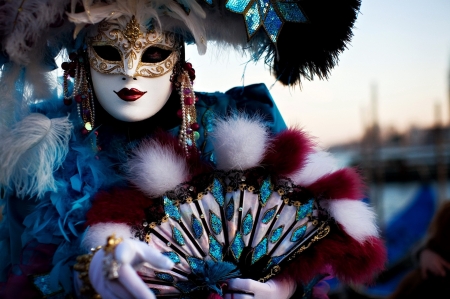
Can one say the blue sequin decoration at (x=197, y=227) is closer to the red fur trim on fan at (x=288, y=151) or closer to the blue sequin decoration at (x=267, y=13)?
the red fur trim on fan at (x=288, y=151)

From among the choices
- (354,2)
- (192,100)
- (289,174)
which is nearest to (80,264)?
(289,174)

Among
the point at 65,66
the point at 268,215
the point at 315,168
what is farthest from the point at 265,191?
the point at 65,66

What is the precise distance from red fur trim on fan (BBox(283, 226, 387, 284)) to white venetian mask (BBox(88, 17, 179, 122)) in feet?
1.98

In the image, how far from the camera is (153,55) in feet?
4.76

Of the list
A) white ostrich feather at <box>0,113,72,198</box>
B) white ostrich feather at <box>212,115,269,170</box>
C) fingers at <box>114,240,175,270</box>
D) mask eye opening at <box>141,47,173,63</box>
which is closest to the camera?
fingers at <box>114,240,175,270</box>

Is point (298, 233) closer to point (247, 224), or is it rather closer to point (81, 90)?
point (247, 224)

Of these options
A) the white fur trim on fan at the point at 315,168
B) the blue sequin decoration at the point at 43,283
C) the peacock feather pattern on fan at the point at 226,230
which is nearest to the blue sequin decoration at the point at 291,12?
the white fur trim on fan at the point at 315,168

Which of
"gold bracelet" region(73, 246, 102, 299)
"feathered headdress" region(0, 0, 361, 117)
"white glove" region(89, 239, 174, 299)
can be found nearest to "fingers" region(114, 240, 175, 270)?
"white glove" region(89, 239, 174, 299)

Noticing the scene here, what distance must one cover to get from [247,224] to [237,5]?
643 mm

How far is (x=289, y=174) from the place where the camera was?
1.24 metres

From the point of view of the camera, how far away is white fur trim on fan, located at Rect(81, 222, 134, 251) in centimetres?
114

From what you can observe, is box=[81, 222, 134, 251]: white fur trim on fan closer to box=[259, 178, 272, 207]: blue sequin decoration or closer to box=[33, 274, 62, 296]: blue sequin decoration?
box=[33, 274, 62, 296]: blue sequin decoration

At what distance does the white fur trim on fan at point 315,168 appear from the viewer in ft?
4.11

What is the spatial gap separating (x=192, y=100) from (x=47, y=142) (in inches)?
17.3
